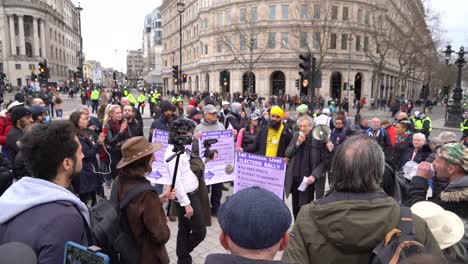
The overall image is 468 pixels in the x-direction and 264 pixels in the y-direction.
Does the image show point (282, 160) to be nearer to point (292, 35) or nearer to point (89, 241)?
point (89, 241)

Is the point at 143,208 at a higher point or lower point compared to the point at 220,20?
lower

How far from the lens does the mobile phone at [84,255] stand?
140 centimetres

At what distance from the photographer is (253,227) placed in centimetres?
138

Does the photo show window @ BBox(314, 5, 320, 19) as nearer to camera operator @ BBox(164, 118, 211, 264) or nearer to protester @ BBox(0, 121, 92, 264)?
camera operator @ BBox(164, 118, 211, 264)

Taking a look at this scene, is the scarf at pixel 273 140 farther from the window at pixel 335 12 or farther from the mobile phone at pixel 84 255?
the window at pixel 335 12

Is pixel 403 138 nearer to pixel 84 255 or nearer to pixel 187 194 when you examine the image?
pixel 187 194

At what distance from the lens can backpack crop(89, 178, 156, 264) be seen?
2197mm

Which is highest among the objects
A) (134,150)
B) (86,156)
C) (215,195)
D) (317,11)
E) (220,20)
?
(220,20)

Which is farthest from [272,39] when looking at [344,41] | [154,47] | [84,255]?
[154,47]

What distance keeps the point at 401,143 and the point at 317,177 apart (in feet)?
9.61

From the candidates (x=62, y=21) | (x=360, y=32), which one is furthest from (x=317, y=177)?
Answer: (x=62, y=21)

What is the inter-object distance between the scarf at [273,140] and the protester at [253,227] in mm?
4519

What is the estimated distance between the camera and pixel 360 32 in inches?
1930

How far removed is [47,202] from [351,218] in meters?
1.67
